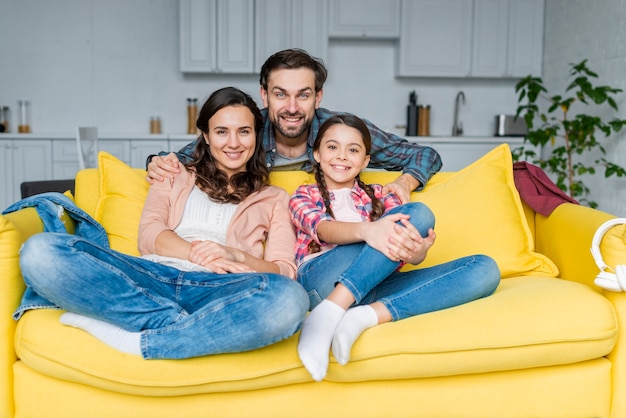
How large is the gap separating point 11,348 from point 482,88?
16.2ft

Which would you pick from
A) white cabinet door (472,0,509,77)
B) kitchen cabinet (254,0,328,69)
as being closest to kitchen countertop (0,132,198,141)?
kitchen cabinet (254,0,328,69)

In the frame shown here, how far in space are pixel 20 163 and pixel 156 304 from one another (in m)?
4.03

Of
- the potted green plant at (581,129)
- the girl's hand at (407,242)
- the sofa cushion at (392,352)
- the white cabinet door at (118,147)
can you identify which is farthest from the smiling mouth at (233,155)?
the white cabinet door at (118,147)

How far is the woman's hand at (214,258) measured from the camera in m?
1.79

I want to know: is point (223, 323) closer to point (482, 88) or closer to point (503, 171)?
point (503, 171)

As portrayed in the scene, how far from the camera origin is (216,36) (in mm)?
5250

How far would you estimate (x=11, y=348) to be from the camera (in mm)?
1668

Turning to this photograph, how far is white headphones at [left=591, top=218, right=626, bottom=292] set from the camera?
1711 millimetres

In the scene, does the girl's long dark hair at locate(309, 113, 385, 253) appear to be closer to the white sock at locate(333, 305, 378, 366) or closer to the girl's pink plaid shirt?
the girl's pink plaid shirt

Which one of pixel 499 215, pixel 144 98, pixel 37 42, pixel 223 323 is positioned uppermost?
pixel 37 42

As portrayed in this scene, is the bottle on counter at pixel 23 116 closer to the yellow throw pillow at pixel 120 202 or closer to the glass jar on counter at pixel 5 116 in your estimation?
the glass jar on counter at pixel 5 116

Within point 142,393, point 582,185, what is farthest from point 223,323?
point 582,185

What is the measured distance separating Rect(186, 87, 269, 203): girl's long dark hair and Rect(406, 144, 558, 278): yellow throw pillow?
57cm

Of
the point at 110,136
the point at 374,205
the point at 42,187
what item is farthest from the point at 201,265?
the point at 110,136
